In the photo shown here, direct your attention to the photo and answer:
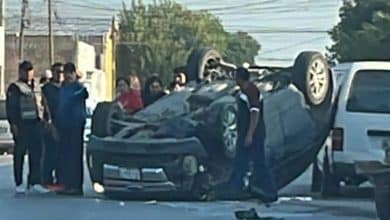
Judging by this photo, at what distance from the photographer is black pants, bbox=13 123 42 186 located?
721 inches

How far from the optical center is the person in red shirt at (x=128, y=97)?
19.5 m

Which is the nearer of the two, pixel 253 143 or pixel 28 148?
pixel 253 143

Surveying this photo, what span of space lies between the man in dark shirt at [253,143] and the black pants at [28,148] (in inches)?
134

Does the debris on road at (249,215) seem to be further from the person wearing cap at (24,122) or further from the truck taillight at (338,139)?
the person wearing cap at (24,122)

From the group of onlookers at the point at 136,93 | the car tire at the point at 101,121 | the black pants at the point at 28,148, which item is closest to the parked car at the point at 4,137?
the group of onlookers at the point at 136,93

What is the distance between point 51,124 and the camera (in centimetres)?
1838

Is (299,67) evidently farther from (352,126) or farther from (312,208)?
(312,208)

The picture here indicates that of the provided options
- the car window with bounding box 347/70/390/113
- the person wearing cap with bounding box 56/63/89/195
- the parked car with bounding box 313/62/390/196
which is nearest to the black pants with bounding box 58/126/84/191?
the person wearing cap with bounding box 56/63/89/195

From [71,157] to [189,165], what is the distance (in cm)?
232

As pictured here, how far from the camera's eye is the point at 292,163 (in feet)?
57.9

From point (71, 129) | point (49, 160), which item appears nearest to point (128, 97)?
point (71, 129)

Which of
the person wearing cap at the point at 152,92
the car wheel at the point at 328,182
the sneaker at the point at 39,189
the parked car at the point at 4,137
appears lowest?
the parked car at the point at 4,137

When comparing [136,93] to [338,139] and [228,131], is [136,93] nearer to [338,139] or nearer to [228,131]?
[228,131]

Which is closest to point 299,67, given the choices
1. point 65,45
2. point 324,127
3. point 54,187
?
point 324,127
